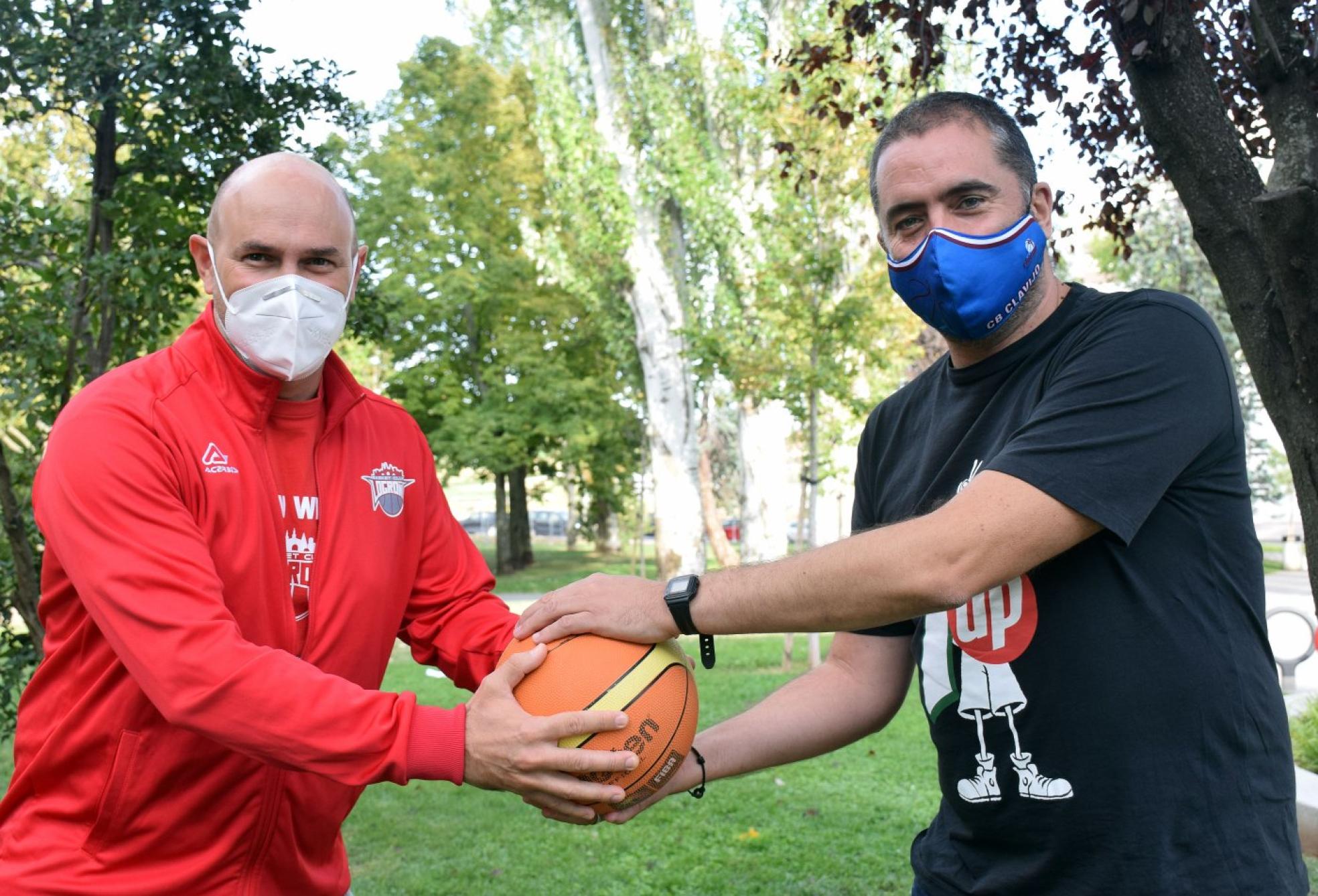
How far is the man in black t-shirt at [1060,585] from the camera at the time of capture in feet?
7.82

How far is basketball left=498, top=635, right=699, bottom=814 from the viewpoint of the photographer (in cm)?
293

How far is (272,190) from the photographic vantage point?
9.96ft

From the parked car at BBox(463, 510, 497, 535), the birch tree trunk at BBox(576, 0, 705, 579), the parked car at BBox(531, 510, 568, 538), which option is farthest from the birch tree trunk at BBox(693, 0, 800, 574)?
the parked car at BBox(531, 510, 568, 538)

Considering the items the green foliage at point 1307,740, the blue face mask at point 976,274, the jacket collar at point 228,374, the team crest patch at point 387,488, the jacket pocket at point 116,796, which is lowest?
the green foliage at point 1307,740

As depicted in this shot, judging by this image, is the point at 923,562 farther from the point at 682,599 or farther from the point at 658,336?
the point at 658,336

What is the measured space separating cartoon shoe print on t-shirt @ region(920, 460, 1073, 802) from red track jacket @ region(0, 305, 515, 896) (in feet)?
4.14

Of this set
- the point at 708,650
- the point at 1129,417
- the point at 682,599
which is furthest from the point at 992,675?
the point at 708,650

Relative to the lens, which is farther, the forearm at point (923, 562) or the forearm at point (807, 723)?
the forearm at point (807, 723)

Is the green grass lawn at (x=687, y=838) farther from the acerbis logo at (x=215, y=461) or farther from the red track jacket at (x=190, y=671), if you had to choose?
the acerbis logo at (x=215, y=461)

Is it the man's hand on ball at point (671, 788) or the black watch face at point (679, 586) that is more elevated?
the black watch face at point (679, 586)

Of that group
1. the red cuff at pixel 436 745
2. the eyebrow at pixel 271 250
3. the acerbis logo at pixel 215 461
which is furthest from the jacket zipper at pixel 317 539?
the eyebrow at pixel 271 250

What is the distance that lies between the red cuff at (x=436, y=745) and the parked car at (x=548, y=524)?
66.2m

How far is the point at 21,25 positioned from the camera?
5.84m

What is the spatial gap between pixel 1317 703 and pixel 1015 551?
8441 mm
